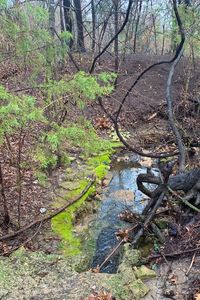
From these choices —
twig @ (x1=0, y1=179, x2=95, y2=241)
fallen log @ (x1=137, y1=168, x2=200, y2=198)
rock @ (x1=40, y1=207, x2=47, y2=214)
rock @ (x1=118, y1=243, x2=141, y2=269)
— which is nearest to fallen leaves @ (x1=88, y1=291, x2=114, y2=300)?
rock @ (x1=118, y1=243, x2=141, y2=269)

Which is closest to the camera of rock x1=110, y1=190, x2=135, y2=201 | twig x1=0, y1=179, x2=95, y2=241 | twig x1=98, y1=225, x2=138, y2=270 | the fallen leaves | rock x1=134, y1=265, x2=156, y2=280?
the fallen leaves

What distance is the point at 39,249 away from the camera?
6.23 m

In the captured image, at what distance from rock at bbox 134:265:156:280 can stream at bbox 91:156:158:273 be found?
0.54 m

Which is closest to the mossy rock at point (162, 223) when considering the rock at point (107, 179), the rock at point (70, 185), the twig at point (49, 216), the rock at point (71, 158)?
the twig at point (49, 216)

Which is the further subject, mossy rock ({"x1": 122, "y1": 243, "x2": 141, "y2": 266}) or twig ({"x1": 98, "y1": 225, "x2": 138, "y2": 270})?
twig ({"x1": 98, "y1": 225, "x2": 138, "y2": 270})

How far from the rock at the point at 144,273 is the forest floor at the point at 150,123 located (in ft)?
0.46

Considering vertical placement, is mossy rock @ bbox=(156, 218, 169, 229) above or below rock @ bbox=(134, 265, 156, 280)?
below

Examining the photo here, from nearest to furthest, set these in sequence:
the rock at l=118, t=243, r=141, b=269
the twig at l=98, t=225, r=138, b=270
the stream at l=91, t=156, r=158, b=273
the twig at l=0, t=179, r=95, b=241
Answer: the rock at l=118, t=243, r=141, b=269
the twig at l=98, t=225, r=138, b=270
the twig at l=0, t=179, r=95, b=241
the stream at l=91, t=156, r=158, b=273

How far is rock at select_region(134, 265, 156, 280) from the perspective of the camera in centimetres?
540

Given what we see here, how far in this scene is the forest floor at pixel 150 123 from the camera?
213 inches

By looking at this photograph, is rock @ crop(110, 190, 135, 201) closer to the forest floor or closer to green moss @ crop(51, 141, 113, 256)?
green moss @ crop(51, 141, 113, 256)

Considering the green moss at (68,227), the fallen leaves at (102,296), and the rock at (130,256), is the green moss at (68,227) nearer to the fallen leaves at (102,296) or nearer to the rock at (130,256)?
the rock at (130,256)

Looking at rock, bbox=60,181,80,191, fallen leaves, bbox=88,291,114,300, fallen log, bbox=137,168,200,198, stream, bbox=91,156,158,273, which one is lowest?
stream, bbox=91,156,158,273

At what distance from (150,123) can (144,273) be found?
859 centimetres
